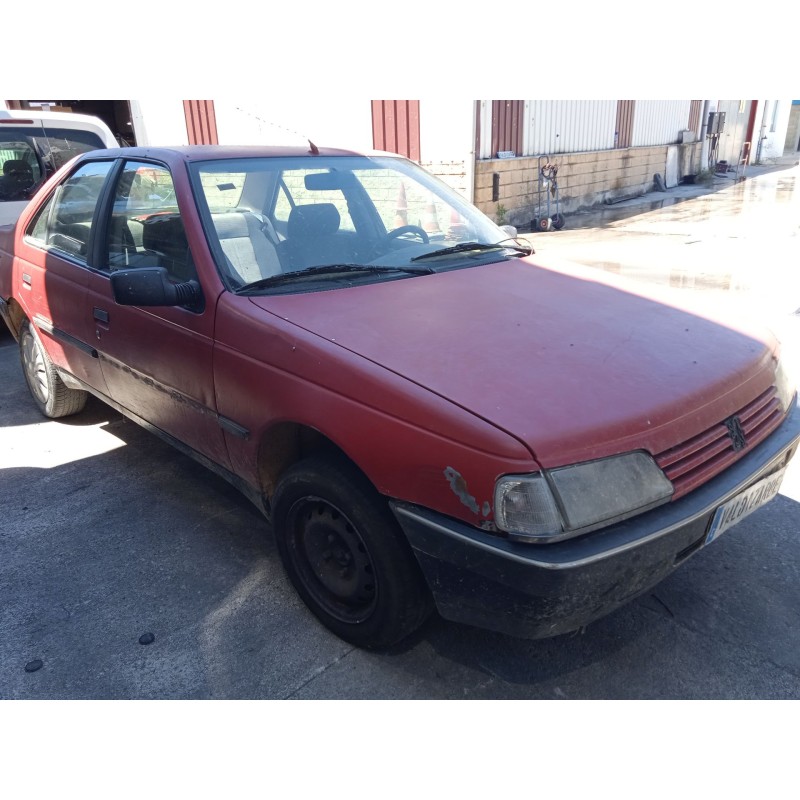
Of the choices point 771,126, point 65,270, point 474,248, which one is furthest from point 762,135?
point 65,270

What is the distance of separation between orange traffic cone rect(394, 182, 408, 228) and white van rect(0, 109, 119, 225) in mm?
3820

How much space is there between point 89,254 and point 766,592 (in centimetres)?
348

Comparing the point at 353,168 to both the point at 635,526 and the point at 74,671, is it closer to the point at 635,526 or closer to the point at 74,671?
the point at 635,526

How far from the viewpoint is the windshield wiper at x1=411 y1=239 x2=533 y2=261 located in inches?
124

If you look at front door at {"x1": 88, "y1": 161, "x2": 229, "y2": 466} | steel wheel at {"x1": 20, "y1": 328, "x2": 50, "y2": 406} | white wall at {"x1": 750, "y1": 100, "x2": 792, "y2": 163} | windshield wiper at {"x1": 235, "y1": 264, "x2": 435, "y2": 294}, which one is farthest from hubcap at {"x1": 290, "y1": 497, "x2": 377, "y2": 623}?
white wall at {"x1": 750, "y1": 100, "x2": 792, "y2": 163}

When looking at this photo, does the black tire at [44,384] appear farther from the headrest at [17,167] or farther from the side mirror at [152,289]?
the headrest at [17,167]

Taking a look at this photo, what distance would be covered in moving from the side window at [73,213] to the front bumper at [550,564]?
8.36 feet

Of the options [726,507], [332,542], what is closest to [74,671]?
[332,542]

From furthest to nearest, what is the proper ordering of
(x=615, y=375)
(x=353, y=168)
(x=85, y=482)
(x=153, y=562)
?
(x=85, y=482)
(x=353, y=168)
(x=153, y=562)
(x=615, y=375)

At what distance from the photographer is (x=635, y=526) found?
1973 mm

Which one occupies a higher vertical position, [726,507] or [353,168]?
[353,168]

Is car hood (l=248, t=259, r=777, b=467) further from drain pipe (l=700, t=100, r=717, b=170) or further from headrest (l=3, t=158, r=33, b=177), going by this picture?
drain pipe (l=700, t=100, r=717, b=170)

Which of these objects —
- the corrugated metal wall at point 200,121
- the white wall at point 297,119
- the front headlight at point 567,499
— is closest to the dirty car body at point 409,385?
the front headlight at point 567,499

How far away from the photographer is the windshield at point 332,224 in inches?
110
